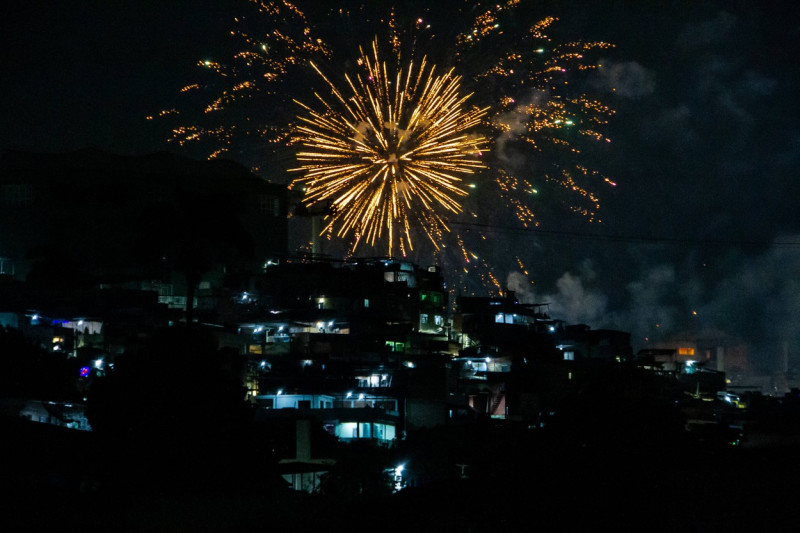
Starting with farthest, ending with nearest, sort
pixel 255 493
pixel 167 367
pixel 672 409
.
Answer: pixel 167 367 → pixel 672 409 → pixel 255 493

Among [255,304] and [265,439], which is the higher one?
[255,304]

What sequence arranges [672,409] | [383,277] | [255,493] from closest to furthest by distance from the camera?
[255,493]
[672,409]
[383,277]

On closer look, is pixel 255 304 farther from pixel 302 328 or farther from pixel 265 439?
pixel 265 439

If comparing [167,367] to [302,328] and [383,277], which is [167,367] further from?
[383,277]

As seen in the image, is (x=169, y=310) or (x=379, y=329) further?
(x=379, y=329)

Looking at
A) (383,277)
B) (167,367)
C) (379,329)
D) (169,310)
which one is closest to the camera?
(167,367)

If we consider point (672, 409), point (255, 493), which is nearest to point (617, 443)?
point (672, 409)

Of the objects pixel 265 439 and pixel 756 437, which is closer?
pixel 756 437

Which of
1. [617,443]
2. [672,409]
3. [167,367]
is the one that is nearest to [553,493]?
[617,443]

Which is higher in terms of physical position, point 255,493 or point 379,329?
point 379,329
